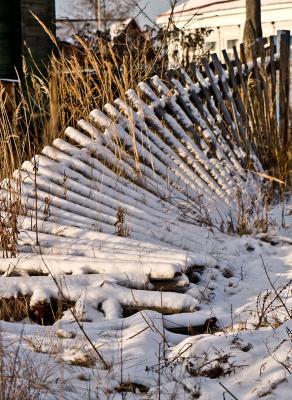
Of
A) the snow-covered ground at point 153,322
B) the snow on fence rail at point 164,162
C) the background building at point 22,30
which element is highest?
the background building at point 22,30

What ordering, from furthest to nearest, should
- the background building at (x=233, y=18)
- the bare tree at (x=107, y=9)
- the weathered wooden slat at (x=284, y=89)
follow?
the bare tree at (x=107, y=9) < the background building at (x=233, y=18) < the weathered wooden slat at (x=284, y=89)

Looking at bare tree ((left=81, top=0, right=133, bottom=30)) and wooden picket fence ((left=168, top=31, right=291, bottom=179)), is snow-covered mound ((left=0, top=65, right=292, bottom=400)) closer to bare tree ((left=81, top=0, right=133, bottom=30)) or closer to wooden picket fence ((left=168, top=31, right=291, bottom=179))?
wooden picket fence ((left=168, top=31, right=291, bottom=179))

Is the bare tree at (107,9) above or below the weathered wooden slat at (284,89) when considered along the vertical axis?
above

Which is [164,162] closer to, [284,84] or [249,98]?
[249,98]

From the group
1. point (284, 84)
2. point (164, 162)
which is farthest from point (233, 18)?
point (164, 162)

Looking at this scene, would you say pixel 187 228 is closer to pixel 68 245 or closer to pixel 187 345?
pixel 68 245

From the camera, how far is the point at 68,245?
4.60 m

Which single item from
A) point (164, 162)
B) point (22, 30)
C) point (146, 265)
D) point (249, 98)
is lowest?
point (146, 265)

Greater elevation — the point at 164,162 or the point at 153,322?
the point at 164,162

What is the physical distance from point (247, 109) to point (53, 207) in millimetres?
2749

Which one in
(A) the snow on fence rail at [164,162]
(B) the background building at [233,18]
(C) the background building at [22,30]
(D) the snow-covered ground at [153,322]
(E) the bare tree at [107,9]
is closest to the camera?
(D) the snow-covered ground at [153,322]

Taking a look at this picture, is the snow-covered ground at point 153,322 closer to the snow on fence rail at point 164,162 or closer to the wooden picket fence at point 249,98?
the snow on fence rail at point 164,162

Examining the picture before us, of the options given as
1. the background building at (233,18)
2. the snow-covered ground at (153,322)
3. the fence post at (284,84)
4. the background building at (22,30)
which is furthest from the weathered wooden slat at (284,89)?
the background building at (233,18)

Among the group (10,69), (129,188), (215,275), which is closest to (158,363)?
(215,275)
